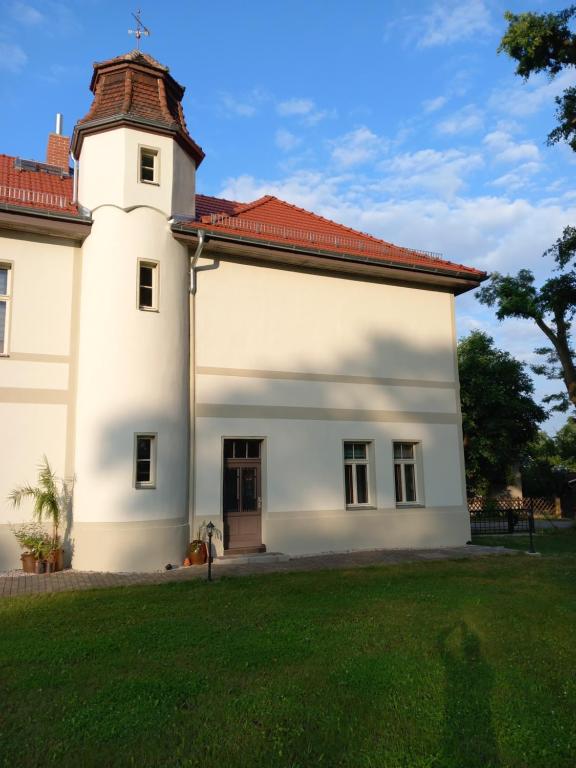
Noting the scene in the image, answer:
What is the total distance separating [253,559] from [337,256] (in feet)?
22.7

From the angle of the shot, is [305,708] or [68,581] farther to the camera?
[68,581]

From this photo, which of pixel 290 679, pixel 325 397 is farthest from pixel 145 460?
pixel 290 679

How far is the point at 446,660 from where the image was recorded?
5395 mm

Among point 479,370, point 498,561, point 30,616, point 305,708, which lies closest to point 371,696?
point 305,708

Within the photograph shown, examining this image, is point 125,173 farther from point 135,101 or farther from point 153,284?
point 153,284

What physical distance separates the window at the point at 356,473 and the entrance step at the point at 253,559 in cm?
228

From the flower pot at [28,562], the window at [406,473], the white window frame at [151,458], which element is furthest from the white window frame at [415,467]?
the flower pot at [28,562]

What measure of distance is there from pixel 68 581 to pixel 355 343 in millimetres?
8121

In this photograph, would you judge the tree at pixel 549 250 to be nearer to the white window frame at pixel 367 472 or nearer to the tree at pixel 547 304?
the tree at pixel 547 304

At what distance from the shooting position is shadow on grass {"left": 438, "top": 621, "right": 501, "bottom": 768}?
3.64 metres

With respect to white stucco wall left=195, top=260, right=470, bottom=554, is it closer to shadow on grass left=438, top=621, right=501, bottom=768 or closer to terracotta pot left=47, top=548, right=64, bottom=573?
terracotta pot left=47, top=548, right=64, bottom=573

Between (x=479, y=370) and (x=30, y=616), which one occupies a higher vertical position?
(x=479, y=370)

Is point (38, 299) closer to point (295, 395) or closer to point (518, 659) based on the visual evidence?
point (295, 395)

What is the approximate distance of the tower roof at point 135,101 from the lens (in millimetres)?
12453
